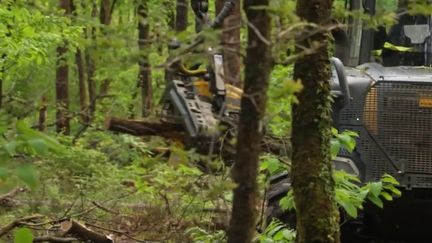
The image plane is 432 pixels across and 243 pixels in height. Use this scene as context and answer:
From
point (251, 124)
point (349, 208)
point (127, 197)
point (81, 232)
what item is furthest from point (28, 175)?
point (127, 197)

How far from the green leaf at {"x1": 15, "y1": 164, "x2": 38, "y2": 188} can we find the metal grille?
14.0 feet

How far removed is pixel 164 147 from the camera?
146 inches

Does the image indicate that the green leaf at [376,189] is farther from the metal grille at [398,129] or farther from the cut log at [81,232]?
the cut log at [81,232]

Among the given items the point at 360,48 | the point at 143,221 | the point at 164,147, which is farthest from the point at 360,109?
the point at 164,147

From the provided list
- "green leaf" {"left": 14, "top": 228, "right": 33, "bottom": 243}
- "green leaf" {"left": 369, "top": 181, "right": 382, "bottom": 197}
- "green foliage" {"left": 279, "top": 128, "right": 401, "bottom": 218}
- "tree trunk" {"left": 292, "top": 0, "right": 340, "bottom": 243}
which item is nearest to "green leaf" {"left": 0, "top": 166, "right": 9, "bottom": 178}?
"green leaf" {"left": 14, "top": 228, "right": 33, "bottom": 243}

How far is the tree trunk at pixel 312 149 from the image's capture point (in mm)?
4172

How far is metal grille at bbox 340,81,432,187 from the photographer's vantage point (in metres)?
7.27

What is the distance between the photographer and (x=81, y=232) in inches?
292

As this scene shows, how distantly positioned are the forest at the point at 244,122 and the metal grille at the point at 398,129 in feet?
0.03

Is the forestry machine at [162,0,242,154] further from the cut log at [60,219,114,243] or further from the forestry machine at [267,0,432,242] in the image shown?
the cut log at [60,219,114,243]

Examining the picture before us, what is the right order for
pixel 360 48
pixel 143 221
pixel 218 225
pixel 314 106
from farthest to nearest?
1. pixel 143 221
2. pixel 360 48
3. pixel 218 225
4. pixel 314 106

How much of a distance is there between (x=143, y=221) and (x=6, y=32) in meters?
2.95

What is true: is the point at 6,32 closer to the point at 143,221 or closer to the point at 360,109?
the point at 143,221

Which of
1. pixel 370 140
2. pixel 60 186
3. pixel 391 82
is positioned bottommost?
pixel 60 186
